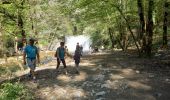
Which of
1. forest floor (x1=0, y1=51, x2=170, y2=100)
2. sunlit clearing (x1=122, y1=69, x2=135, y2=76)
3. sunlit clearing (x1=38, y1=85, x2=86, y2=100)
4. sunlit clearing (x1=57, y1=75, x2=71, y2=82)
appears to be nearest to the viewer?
sunlit clearing (x1=38, y1=85, x2=86, y2=100)

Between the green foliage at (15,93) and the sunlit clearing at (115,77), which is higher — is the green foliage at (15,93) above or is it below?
below

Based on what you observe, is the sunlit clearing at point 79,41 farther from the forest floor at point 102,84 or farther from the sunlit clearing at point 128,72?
the forest floor at point 102,84

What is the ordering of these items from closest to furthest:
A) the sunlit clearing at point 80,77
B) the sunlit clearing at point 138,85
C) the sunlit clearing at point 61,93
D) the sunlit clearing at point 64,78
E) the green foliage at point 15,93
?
the green foliage at point 15,93 → the sunlit clearing at point 61,93 → the sunlit clearing at point 138,85 → the sunlit clearing at point 64,78 → the sunlit clearing at point 80,77

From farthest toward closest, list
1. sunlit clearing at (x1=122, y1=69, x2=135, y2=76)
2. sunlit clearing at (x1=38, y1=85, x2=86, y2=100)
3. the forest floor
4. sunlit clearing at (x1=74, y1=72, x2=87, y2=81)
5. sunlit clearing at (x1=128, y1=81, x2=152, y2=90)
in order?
sunlit clearing at (x1=122, y1=69, x2=135, y2=76) < sunlit clearing at (x1=74, y1=72, x2=87, y2=81) < sunlit clearing at (x1=128, y1=81, x2=152, y2=90) < the forest floor < sunlit clearing at (x1=38, y1=85, x2=86, y2=100)

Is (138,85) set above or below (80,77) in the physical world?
below

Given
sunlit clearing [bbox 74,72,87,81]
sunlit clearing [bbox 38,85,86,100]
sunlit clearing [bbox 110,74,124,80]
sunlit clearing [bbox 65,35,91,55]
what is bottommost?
sunlit clearing [bbox 38,85,86,100]

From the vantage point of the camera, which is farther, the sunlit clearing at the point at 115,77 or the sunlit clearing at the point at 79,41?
the sunlit clearing at the point at 79,41

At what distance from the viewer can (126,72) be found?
1975cm

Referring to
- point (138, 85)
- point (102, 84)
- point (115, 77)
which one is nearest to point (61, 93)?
point (102, 84)

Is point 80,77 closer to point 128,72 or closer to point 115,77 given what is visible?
point 115,77

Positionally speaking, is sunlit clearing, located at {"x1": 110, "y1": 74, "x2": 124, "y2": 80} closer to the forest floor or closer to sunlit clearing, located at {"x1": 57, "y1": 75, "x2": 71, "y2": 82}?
the forest floor

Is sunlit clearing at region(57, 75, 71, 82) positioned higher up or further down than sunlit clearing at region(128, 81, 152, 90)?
higher up

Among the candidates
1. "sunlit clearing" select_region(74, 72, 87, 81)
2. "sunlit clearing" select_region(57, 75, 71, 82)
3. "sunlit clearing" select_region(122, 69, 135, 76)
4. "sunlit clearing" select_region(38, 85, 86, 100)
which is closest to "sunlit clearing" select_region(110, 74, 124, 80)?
"sunlit clearing" select_region(122, 69, 135, 76)

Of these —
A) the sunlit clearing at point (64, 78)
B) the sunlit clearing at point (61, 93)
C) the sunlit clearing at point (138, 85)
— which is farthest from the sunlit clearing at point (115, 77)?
the sunlit clearing at point (61, 93)
